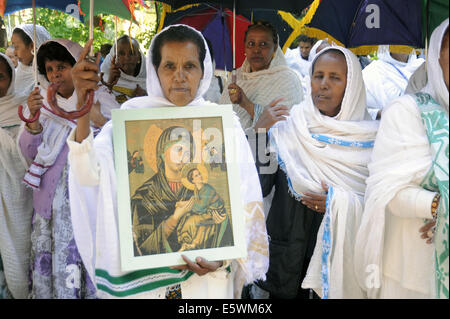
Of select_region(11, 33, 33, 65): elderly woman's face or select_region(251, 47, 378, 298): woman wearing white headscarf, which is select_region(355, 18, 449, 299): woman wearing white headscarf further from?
select_region(11, 33, 33, 65): elderly woman's face

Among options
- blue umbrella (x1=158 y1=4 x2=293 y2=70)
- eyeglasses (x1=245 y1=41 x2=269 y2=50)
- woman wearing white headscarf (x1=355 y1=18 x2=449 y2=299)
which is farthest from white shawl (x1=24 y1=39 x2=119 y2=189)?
woman wearing white headscarf (x1=355 y1=18 x2=449 y2=299)

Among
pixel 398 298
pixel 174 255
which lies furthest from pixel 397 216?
pixel 174 255

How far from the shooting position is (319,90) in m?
3.15

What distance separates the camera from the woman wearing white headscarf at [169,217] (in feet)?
7.38

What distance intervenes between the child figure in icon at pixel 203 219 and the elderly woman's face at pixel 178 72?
40 cm

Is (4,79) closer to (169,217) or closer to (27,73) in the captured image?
(27,73)

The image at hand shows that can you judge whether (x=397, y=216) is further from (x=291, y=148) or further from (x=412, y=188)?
(x=291, y=148)

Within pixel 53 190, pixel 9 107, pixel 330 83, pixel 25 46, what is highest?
pixel 25 46

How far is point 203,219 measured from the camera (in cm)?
234

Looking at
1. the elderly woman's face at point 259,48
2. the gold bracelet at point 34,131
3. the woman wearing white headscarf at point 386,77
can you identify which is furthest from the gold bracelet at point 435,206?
the gold bracelet at point 34,131

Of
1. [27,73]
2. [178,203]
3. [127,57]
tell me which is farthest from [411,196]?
[27,73]

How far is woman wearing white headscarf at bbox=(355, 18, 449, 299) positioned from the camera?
232 cm

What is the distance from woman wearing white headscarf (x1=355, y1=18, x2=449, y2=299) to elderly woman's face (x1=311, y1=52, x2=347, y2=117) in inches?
23.0

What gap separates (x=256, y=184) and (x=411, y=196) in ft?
2.59
